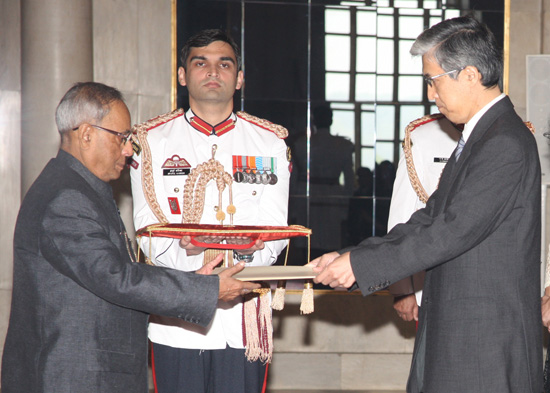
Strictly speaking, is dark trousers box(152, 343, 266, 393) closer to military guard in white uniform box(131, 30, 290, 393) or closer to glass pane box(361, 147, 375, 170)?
military guard in white uniform box(131, 30, 290, 393)

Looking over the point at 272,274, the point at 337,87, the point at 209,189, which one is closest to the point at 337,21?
the point at 337,87

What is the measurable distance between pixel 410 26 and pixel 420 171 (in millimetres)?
2190

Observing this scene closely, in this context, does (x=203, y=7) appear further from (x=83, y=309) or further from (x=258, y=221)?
(x=83, y=309)

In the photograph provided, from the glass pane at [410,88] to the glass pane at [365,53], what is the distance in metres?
0.28

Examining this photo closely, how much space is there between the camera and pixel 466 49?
2721 millimetres

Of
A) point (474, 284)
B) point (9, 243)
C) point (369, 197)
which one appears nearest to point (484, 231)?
point (474, 284)

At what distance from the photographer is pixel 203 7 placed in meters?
5.70

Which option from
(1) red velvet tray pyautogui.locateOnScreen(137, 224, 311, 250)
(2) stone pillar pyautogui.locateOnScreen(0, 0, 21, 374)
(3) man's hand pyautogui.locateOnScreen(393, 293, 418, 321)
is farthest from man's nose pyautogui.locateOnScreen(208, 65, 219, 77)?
(2) stone pillar pyautogui.locateOnScreen(0, 0, 21, 374)

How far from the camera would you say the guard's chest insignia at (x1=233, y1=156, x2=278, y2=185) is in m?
3.54

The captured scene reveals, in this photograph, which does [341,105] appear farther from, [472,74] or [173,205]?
[472,74]

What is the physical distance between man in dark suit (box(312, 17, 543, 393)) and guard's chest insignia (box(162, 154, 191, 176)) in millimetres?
1077

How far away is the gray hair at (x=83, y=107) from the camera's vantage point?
105 inches

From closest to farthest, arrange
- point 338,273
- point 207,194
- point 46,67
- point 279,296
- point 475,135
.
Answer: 1. point 475,135
2. point 338,273
3. point 279,296
4. point 207,194
5. point 46,67

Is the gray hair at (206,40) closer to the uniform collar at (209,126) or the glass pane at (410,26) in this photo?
the uniform collar at (209,126)
